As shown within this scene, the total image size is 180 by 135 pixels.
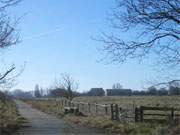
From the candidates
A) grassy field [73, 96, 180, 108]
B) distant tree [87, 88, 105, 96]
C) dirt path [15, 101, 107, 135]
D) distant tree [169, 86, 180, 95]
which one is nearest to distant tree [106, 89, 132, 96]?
distant tree [87, 88, 105, 96]

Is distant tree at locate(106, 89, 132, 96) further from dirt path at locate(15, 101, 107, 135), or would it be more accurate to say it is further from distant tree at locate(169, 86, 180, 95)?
distant tree at locate(169, 86, 180, 95)

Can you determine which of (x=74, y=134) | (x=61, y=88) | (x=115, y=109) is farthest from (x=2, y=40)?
(x=61, y=88)

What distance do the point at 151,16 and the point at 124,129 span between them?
7.81 meters

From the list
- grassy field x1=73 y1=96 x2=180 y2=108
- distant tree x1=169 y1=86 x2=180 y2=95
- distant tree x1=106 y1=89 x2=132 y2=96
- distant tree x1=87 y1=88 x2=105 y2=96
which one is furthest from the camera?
distant tree x1=106 y1=89 x2=132 y2=96

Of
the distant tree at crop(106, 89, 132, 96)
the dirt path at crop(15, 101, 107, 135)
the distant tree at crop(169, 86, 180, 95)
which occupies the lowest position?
the dirt path at crop(15, 101, 107, 135)

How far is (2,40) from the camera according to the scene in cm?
2364

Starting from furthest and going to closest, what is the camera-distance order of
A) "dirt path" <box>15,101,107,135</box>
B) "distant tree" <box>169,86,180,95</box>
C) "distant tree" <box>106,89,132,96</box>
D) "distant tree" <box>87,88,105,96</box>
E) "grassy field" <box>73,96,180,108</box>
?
"distant tree" <box>106,89,132,96</box> → "distant tree" <box>87,88,105,96</box> → "dirt path" <box>15,101,107,135</box> → "grassy field" <box>73,96,180,108</box> → "distant tree" <box>169,86,180,95</box>

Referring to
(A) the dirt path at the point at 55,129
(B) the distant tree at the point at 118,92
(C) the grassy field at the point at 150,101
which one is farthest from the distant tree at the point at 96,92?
(A) the dirt path at the point at 55,129

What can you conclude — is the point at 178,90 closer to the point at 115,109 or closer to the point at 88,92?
the point at 115,109

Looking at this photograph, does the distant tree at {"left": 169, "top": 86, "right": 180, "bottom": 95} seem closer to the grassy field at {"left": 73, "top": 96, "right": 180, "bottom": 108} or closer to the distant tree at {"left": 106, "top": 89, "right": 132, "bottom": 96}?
the grassy field at {"left": 73, "top": 96, "right": 180, "bottom": 108}

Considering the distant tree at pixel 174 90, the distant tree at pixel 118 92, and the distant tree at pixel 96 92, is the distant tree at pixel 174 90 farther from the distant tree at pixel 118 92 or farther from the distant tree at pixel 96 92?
the distant tree at pixel 118 92

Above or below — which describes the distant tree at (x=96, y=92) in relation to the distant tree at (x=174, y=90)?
above

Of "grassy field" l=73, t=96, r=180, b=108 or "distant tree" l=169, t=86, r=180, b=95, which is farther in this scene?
"grassy field" l=73, t=96, r=180, b=108

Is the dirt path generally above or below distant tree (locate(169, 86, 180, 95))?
below
